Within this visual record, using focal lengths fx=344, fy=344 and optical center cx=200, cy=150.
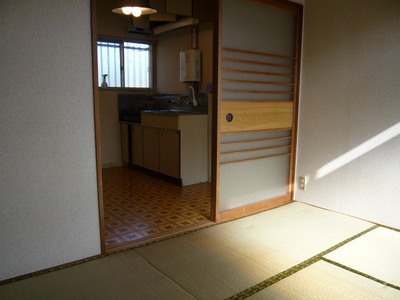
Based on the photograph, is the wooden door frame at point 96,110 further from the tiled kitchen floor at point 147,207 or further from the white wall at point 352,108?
the white wall at point 352,108

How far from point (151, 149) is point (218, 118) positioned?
7.05 ft

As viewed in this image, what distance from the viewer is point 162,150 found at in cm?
492

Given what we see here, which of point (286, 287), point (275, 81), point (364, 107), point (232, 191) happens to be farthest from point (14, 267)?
point (364, 107)

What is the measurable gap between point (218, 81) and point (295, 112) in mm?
1214

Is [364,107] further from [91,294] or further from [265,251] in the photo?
[91,294]

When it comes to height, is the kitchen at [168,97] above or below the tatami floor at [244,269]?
above

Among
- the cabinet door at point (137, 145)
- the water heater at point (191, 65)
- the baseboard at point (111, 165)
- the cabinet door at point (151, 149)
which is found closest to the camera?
the cabinet door at point (151, 149)

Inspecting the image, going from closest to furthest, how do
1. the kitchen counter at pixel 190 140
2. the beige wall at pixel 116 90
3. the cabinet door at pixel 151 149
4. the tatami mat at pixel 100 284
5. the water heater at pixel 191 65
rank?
the tatami mat at pixel 100 284, the kitchen counter at pixel 190 140, the cabinet door at pixel 151 149, the water heater at pixel 191 65, the beige wall at pixel 116 90

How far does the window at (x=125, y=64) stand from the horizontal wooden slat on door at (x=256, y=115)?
3.21 meters

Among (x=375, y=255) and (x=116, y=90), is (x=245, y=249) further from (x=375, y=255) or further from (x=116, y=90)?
(x=116, y=90)

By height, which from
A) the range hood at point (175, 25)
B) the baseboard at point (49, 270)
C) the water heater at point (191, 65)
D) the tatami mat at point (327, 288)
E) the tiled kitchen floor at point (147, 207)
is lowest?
the tiled kitchen floor at point (147, 207)

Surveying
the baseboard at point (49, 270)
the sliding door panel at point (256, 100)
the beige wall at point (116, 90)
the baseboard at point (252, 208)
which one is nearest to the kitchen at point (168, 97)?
the beige wall at point (116, 90)

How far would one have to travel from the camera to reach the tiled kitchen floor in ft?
10.3

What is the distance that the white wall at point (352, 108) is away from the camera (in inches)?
125
